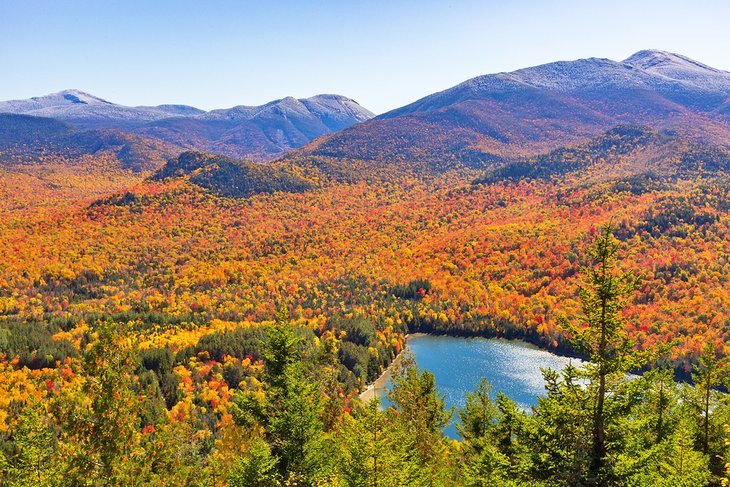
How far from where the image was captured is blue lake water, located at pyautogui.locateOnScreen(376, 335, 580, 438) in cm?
10838

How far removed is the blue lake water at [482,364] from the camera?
10838 centimetres

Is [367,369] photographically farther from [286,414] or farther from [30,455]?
[286,414]

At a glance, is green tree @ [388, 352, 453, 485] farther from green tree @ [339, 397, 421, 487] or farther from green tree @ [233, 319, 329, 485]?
green tree @ [339, 397, 421, 487]

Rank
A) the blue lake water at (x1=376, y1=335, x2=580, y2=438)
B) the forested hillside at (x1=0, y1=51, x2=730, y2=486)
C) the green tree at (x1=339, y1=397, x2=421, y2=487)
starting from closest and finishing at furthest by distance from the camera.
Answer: the forested hillside at (x1=0, y1=51, x2=730, y2=486)
the green tree at (x1=339, y1=397, x2=421, y2=487)
the blue lake water at (x1=376, y1=335, x2=580, y2=438)

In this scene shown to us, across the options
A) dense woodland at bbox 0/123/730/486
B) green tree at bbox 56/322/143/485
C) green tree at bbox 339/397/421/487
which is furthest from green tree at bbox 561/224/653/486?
green tree at bbox 56/322/143/485

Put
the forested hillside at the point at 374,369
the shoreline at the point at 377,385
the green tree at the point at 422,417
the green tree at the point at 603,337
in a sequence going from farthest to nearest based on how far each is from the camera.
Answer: the shoreline at the point at 377,385 → the green tree at the point at 422,417 → the forested hillside at the point at 374,369 → the green tree at the point at 603,337

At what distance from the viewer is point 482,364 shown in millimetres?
125688

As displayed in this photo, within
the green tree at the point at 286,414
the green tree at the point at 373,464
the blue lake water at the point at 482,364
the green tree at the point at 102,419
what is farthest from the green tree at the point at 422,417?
the blue lake water at the point at 482,364

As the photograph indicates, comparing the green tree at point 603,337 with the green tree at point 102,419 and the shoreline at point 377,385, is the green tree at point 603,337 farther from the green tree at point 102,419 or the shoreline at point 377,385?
the shoreline at point 377,385

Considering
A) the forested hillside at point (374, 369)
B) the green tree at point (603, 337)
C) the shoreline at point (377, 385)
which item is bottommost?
the shoreline at point (377, 385)

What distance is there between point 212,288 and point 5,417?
104 m

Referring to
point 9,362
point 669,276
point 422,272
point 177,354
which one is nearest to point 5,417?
point 9,362

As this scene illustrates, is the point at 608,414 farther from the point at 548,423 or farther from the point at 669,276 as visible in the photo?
the point at 669,276

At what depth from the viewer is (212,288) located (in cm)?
19000
